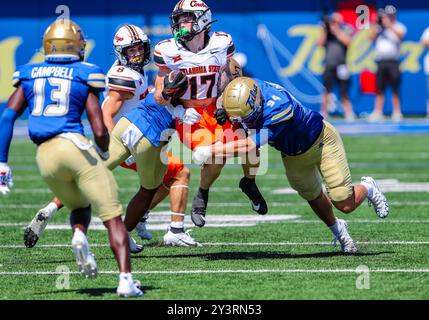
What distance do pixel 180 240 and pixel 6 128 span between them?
2308 millimetres

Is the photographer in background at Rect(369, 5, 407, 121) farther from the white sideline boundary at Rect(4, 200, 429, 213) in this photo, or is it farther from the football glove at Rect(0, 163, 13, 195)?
the football glove at Rect(0, 163, 13, 195)

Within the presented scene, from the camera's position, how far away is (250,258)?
6801mm

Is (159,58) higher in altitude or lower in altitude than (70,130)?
higher

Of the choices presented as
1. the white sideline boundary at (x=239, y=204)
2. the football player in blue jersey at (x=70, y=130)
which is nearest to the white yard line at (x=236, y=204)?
the white sideline boundary at (x=239, y=204)

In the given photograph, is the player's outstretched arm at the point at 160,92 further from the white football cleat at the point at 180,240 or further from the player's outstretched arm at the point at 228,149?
the white football cleat at the point at 180,240

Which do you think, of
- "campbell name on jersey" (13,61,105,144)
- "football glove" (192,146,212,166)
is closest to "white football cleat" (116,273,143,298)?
"campbell name on jersey" (13,61,105,144)

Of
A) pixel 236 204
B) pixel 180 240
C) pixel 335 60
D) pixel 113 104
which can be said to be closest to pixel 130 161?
pixel 113 104

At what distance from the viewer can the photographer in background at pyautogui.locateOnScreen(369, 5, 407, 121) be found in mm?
18312

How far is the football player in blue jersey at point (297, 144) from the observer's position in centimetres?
632

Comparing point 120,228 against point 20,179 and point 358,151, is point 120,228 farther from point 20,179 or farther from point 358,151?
point 358,151

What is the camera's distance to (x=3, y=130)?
217 inches

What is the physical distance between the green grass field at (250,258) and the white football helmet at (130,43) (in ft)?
4.49

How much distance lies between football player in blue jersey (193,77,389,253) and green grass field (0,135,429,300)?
1.15ft

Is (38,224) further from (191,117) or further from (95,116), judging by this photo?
(95,116)
